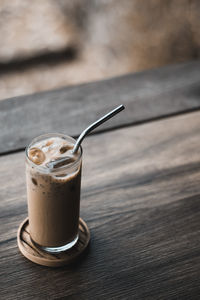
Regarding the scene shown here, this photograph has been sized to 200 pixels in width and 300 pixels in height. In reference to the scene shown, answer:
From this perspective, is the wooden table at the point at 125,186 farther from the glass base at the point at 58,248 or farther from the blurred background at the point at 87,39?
the blurred background at the point at 87,39

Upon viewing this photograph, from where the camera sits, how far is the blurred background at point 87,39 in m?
2.67

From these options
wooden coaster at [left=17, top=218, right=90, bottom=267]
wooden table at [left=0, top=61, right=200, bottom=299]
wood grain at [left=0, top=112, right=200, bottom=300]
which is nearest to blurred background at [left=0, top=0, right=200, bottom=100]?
wooden table at [left=0, top=61, right=200, bottom=299]

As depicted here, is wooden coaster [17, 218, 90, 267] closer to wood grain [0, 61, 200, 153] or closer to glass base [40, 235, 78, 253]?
glass base [40, 235, 78, 253]

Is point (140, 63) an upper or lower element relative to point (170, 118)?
lower

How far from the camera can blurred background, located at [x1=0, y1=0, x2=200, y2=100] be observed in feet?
8.77

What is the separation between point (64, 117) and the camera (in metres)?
1.25

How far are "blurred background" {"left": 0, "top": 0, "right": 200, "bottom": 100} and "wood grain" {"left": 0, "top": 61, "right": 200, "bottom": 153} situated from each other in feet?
4.34

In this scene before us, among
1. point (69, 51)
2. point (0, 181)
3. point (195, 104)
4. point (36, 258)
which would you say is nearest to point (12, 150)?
point (0, 181)

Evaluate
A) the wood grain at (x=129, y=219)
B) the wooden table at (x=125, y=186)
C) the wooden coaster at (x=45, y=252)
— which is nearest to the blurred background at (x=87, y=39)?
the wooden table at (x=125, y=186)

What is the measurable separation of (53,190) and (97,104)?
614 millimetres

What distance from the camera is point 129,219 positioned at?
941 mm

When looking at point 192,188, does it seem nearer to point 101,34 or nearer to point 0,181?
point 0,181

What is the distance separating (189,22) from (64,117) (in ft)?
5.88

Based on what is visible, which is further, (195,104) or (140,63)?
(140,63)
